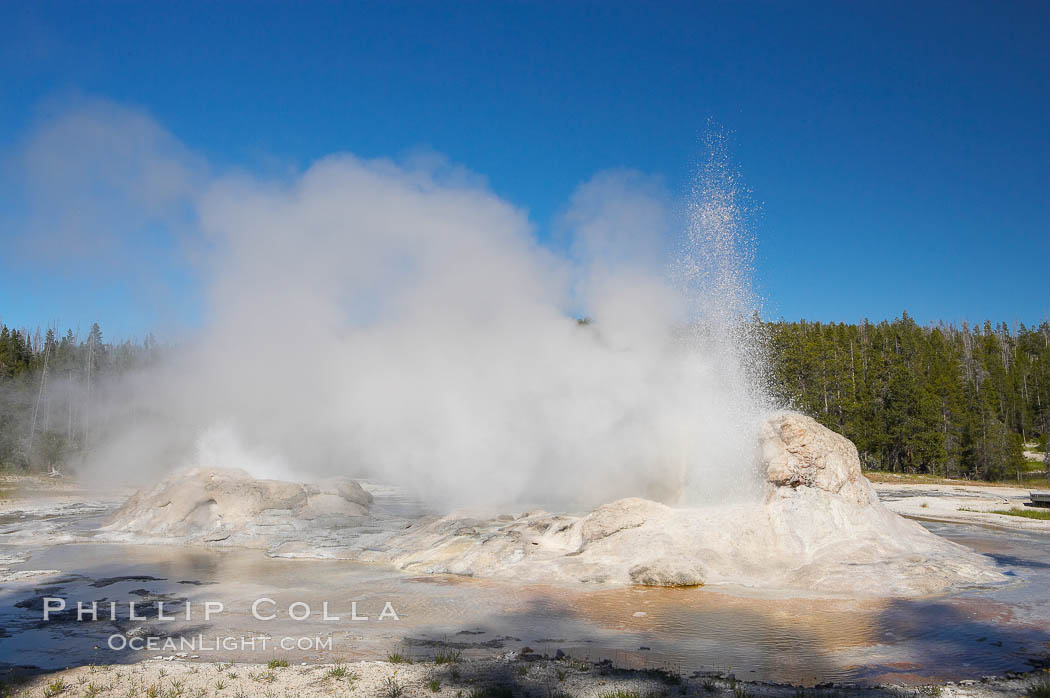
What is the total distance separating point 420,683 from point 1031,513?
2156 cm

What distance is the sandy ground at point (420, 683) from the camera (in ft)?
19.2

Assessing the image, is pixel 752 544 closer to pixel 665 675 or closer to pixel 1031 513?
pixel 665 675

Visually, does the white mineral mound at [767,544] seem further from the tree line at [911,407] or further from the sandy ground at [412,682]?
the tree line at [911,407]

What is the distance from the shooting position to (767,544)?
11820 mm

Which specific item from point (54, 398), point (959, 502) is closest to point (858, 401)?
point (959, 502)

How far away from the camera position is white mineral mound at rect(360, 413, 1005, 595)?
1091 cm

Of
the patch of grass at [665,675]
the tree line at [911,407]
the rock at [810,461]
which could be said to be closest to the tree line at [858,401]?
the tree line at [911,407]

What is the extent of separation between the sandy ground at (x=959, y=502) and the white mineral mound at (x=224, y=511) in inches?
679

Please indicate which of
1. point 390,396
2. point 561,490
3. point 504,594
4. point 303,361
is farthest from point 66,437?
point 504,594

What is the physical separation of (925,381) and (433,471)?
39834mm

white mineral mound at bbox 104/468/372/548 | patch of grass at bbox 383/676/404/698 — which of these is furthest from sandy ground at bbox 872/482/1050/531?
patch of grass at bbox 383/676/404/698

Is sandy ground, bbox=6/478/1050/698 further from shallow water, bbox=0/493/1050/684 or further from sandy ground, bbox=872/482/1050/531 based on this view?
sandy ground, bbox=872/482/1050/531

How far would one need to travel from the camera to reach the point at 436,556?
42.6 feet

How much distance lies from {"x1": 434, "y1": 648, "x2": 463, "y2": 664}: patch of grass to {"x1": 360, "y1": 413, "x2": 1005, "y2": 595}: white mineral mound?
4215 mm
